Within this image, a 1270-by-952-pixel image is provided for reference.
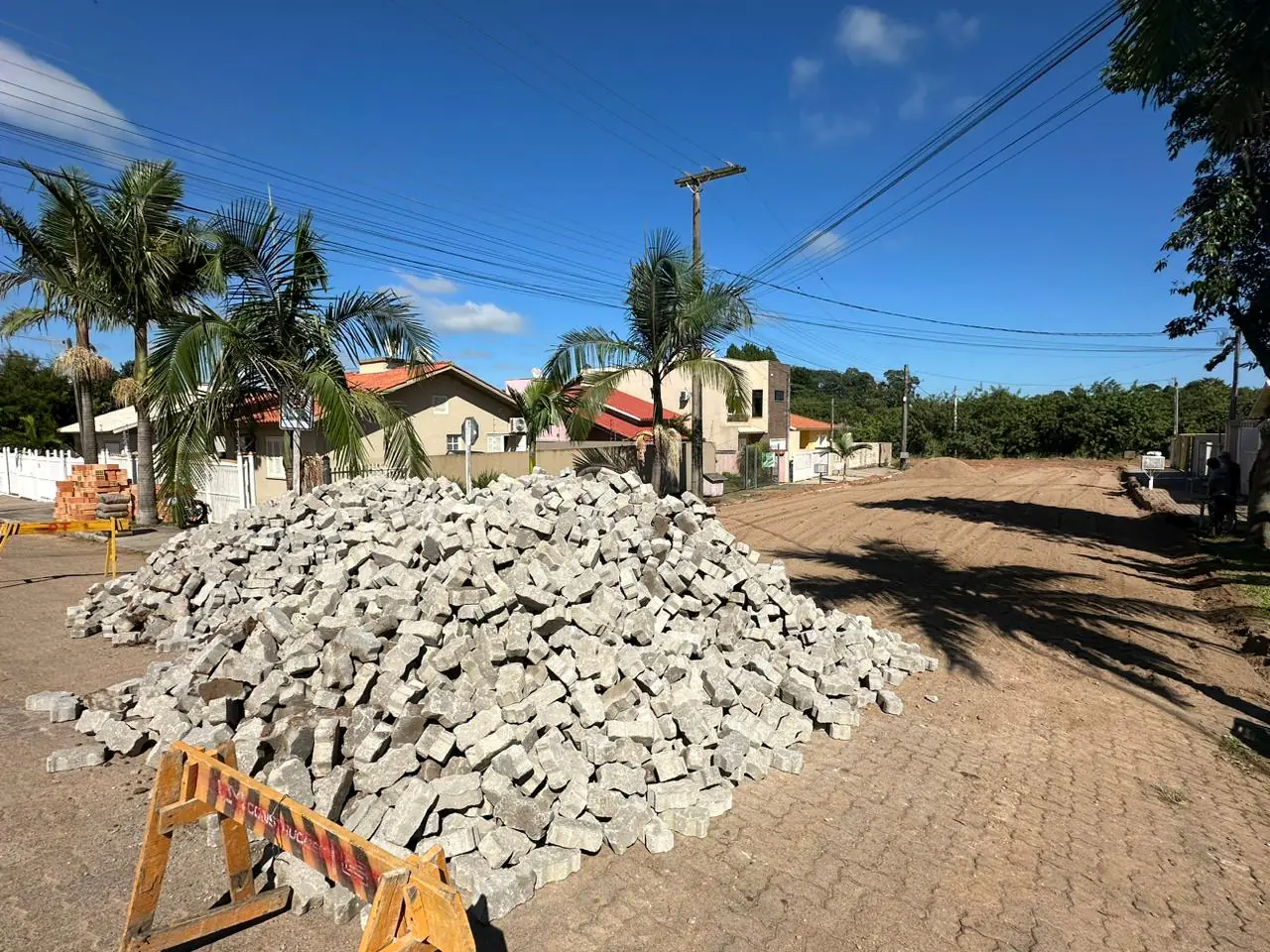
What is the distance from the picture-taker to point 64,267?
49.9 ft

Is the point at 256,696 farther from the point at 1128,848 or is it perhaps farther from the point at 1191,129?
the point at 1191,129

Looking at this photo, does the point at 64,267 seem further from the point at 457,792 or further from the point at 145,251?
the point at 457,792

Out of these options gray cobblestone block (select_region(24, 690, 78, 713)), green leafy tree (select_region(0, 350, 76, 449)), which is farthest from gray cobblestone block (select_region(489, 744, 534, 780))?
green leafy tree (select_region(0, 350, 76, 449))

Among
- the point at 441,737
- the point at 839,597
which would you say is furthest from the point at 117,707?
the point at 839,597

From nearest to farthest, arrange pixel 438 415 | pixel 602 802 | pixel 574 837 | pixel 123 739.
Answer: pixel 574 837 → pixel 602 802 → pixel 123 739 → pixel 438 415

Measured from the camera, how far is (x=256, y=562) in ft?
24.1

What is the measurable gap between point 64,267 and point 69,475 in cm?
1035

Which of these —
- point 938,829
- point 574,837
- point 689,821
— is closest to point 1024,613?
point 938,829

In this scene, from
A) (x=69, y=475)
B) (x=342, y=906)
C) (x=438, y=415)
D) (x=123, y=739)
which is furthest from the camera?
(x=69, y=475)

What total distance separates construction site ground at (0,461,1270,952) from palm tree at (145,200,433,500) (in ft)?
11.6

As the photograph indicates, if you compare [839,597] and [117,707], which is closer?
[117,707]

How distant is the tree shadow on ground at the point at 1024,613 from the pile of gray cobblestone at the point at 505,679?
1.71 m

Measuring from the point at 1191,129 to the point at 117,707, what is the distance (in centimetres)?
1873

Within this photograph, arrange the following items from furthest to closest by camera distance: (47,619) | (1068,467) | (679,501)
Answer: (1068,467) < (47,619) < (679,501)
